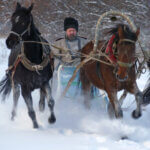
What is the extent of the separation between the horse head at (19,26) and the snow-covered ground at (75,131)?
1.36 meters

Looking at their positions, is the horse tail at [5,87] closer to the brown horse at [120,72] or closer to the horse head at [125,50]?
the brown horse at [120,72]

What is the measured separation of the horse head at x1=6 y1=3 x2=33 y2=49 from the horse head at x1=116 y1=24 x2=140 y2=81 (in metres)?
1.40

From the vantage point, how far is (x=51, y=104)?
15.1 feet

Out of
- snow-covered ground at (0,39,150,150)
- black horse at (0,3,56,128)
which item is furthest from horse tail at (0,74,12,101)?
black horse at (0,3,56,128)

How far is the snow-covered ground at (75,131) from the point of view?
136 inches

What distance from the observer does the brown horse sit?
12.1ft

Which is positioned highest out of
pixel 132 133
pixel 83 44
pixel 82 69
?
pixel 83 44

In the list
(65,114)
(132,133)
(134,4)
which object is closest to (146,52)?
(132,133)

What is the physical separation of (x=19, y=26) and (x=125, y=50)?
1600 millimetres

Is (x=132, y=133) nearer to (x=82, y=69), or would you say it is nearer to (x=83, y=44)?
(x=82, y=69)

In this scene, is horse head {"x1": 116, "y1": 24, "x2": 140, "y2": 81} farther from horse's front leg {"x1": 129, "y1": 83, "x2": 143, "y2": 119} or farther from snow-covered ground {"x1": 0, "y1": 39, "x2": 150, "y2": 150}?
snow-covered ground {"x1": 0, "y1": 39, "x2": 150, "y2": 150}

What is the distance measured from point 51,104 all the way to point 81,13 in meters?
7.51

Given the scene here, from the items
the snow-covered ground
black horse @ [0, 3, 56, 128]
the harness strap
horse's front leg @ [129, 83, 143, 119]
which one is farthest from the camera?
black horse @ [0, 3, 56, 128]

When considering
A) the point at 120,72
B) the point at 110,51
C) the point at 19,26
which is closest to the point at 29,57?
the point at 19,26
